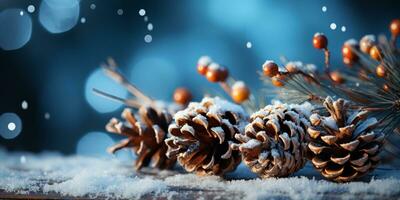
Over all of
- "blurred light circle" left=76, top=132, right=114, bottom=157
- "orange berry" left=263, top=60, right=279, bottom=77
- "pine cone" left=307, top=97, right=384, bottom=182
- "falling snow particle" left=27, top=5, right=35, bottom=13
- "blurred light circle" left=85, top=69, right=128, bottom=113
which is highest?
"falling snow particle" left=27, top=5, right=35, bottom=13

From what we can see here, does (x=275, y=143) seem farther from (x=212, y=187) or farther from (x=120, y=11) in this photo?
(x=120, y=11)

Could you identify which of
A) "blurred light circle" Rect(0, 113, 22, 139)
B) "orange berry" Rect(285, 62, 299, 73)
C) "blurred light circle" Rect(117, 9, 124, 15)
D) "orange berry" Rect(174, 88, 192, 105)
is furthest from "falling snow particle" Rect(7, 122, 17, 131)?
"orange berry" Rect(285, 62, 299, 73)

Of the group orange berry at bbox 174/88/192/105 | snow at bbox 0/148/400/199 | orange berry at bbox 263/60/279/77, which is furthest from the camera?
orange berry at bbox 174/88/192/105

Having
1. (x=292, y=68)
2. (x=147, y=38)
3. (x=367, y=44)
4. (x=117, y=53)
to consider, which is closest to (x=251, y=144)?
(x=292, y=68)

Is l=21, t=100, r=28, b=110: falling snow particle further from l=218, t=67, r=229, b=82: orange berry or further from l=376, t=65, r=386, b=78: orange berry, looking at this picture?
l=376, t=65, r=386, b=78: orange berry

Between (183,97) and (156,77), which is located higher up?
(156,77)

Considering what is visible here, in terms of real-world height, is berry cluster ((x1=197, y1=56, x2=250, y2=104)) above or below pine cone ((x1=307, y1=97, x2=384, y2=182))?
above

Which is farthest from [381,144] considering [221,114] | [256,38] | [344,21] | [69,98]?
[69,98]

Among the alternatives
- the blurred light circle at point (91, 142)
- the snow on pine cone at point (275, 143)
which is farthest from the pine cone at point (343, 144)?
the blurred light circle at point (91, 142)
